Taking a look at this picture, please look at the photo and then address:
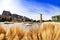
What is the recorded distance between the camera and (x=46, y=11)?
1409 millimetres

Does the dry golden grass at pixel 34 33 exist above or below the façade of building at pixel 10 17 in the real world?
below

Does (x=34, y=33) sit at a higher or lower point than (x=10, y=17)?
lower

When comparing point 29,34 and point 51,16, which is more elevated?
point 51,16

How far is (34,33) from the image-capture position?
4.60 ft

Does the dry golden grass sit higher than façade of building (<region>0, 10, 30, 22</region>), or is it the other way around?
façade of building (<region>0, 10, 30, 22</region>)

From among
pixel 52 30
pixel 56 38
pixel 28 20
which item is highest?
pixel 28 20

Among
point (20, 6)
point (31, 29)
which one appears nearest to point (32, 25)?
point (31, 29)

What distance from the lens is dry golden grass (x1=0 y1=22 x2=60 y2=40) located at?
1.40 m

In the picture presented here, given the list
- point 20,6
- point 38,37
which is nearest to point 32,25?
point 38,37

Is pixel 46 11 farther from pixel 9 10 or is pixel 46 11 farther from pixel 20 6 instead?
pixel 9 10

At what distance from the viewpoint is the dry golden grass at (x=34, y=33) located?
1400 mm

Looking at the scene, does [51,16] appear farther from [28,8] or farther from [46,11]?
[28,8]

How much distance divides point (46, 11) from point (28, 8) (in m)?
0.24

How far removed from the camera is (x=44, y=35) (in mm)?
1411
